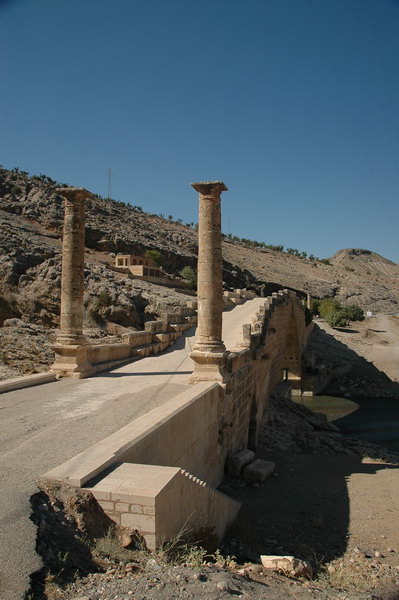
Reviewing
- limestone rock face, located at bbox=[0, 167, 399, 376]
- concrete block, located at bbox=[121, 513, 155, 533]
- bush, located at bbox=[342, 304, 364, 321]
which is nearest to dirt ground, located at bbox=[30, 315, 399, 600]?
concrete block, located at bbox=[121, 513, 155, 533]

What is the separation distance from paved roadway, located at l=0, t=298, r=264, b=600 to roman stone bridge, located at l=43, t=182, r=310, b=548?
462 millimetres

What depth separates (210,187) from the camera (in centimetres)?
1080

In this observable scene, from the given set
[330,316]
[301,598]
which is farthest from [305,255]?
[301,598]

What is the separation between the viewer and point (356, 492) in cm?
1058

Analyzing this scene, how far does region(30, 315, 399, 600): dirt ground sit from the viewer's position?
11.9 feet

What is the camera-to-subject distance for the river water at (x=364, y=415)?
853 inches

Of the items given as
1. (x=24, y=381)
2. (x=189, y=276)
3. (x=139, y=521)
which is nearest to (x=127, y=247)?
(x=189, y=276)

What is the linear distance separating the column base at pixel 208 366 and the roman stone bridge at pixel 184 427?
2 cm

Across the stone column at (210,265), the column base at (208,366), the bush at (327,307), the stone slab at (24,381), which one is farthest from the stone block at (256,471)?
the bush at (327,307)

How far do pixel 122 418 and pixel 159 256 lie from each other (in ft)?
142

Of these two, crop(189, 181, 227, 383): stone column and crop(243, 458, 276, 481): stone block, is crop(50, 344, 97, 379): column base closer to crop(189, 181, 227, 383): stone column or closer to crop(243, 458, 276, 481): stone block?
crop(189, 181, 227, 383): stone column

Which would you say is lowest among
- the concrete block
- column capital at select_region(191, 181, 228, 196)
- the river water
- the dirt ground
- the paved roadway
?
the river water

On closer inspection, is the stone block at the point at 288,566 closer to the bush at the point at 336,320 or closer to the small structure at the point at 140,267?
the small structure at the point at 140,267

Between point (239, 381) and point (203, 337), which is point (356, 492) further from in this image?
point (203, 337)
